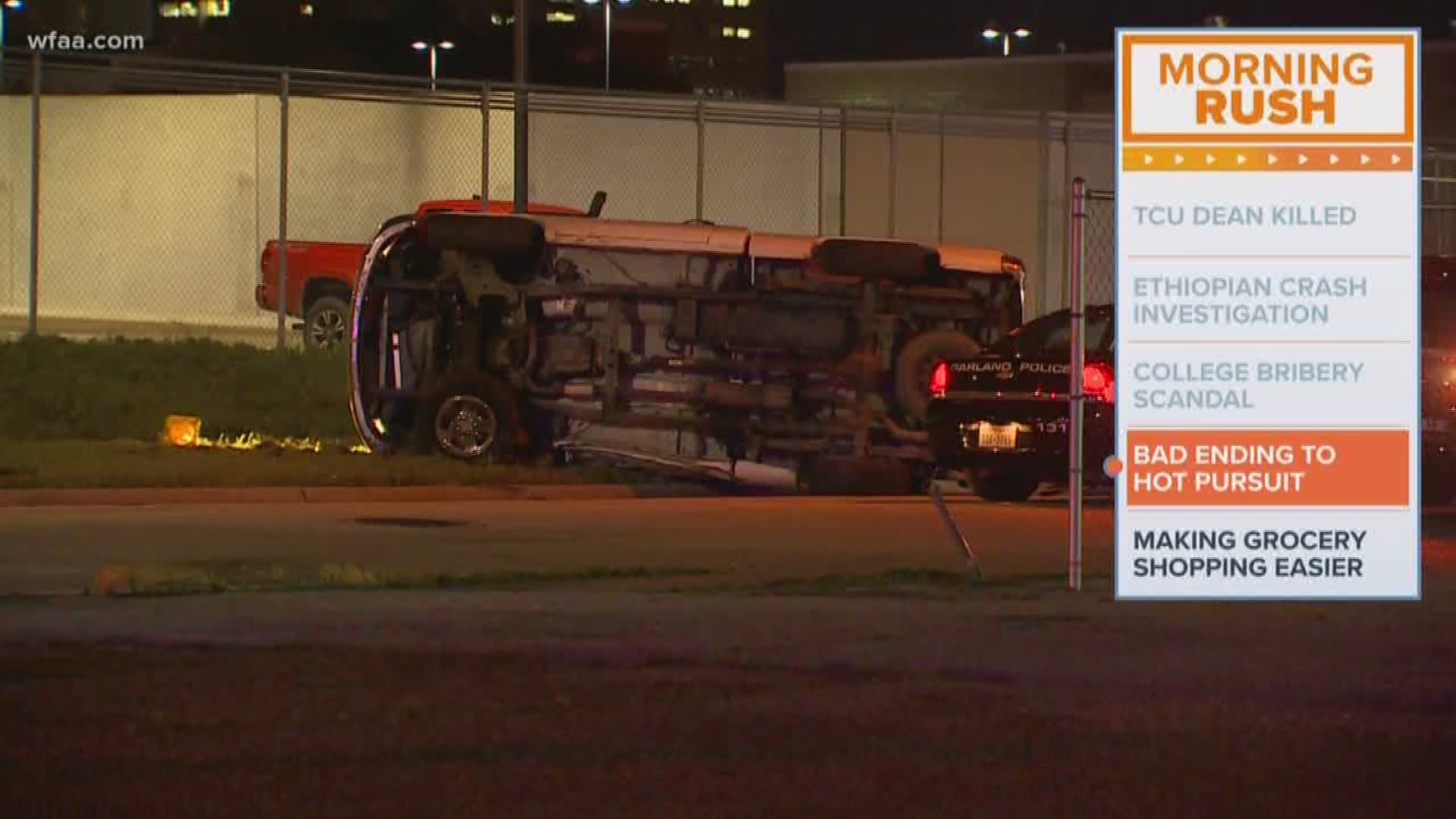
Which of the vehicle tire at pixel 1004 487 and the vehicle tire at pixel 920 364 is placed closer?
the vehicle tire at pixel 1004 487

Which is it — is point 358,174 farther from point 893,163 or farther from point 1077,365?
→ point 1077,365

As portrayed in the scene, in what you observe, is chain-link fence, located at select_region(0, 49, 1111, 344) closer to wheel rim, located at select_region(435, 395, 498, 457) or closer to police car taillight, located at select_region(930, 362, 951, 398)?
wheel rim, located at select_region(435, 395, 498, 457)

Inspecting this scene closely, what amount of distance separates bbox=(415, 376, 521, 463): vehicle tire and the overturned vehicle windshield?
1 cm

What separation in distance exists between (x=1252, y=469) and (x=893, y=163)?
19054 mm

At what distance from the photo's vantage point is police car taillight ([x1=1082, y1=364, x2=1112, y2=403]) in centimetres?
1614

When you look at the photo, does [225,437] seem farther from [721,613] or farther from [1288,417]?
[1288,417]

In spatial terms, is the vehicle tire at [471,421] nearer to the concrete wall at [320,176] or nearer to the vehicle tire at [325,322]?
the vehicle tire at [325,322]

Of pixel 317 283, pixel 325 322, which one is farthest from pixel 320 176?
pixel 325 322

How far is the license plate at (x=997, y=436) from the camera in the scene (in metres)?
16.8

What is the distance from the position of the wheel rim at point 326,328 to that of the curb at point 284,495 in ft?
27.4

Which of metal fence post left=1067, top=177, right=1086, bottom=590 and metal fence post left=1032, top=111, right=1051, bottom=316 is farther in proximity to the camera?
metal fence post left=1032, top=111, right=1051, bottom=316

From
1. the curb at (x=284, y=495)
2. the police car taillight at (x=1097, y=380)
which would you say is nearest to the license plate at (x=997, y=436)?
the police car taillight at (x=1097, y=380)

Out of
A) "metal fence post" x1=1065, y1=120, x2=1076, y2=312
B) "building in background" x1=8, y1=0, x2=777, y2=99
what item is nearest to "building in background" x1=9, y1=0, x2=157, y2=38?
"building in background" x1=8, y1=0, x2=777, y2=99

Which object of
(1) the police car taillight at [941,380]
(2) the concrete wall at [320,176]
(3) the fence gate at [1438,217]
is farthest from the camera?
(3) the fence gate at [1438,217]
